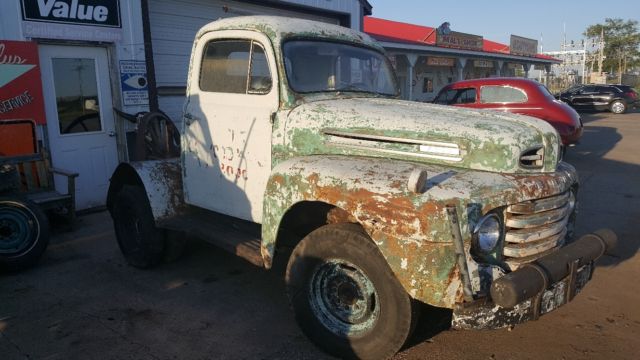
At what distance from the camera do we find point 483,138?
119 inches

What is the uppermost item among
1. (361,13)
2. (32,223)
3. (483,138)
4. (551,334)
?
(361,13)

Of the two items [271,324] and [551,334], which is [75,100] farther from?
[551,334]

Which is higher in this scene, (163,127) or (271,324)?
(163,127)

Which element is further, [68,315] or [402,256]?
[68,315]

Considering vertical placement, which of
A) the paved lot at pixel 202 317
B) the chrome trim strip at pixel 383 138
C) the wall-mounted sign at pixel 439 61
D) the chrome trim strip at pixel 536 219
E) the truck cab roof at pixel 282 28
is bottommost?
the paved lot at pixel 202 317

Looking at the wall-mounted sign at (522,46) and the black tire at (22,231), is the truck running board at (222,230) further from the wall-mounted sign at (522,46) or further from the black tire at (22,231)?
the wall-mounted sign at (522,46)

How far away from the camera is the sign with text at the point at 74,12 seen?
640 centimetres

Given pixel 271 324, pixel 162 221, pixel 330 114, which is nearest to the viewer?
pixel 330 114

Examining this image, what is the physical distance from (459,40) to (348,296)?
Result: 22.7m

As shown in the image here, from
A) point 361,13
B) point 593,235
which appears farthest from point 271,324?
point 361,13

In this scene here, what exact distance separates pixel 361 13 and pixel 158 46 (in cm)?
567

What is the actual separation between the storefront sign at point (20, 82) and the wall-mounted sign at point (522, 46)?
95.0ft

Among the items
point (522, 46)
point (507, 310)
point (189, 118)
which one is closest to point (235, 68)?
point (189, 118)

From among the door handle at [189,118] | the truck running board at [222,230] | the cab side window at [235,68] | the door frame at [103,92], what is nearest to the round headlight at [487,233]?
the truck running board at [222,230]
